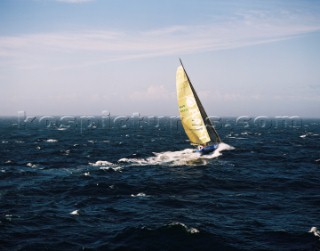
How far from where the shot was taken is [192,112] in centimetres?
4834

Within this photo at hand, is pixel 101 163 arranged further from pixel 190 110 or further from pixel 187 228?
pixel 187 228

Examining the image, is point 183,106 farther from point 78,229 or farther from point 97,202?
point 78,229

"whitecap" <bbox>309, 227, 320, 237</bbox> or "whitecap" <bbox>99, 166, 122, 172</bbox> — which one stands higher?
"whitecap" <bbox>99, 166, 122, 172</bbox>

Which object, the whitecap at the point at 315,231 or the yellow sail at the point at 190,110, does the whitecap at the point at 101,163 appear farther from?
the whitecap at the point at 315,231

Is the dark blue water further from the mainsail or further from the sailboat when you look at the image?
the mainsail

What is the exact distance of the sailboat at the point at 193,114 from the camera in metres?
47.4

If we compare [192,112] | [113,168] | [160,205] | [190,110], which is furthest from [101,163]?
[160,205]

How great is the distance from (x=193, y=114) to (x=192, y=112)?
0.37 meters

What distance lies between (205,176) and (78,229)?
64.2 ft

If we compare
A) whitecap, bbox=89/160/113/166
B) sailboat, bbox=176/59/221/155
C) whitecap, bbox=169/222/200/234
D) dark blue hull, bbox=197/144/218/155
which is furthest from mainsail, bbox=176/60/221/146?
whitecap, bbox=169/222/200/234

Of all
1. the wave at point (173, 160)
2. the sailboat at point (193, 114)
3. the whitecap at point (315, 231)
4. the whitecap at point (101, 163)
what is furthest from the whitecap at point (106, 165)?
the whitecap at point (315, 231)

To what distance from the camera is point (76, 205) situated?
1015 inches

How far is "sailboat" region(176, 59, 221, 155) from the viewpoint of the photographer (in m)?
47.4

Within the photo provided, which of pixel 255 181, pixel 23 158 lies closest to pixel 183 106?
pixel 255 181
